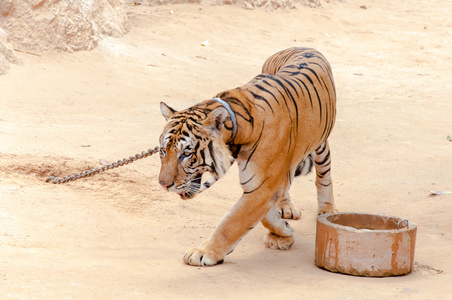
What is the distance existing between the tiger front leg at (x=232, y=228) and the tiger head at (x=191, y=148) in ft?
1.04

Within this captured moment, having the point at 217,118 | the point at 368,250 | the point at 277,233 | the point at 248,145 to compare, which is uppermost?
the point at 217,118

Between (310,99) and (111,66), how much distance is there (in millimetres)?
6116

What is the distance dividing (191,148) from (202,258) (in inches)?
28.6

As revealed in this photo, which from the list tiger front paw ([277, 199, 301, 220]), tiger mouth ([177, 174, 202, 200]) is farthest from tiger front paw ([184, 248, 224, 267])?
tiger front paw ([277, 199, 301, 220])

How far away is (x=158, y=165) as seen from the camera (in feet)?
19.8

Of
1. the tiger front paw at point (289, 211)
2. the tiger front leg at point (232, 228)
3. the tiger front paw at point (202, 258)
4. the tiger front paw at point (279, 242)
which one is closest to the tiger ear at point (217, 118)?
the tiger front leg at point (232, 228)

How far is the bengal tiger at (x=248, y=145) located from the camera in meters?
3.42

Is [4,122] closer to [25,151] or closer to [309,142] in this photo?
[25,151]

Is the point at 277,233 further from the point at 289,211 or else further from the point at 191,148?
the point at 191,148

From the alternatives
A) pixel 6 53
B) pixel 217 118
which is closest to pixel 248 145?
pixel 217 118

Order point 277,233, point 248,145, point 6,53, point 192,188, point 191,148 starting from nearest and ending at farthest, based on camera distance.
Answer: point 191,148 < point 192,188 < point 248,145 < point 277,233 < point 6,53

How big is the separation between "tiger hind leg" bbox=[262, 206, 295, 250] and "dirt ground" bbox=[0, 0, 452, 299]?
0.23 ft

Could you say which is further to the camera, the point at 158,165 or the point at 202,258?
the point at 158,165

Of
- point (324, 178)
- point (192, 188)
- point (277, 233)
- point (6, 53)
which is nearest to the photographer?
point (192, 188)
